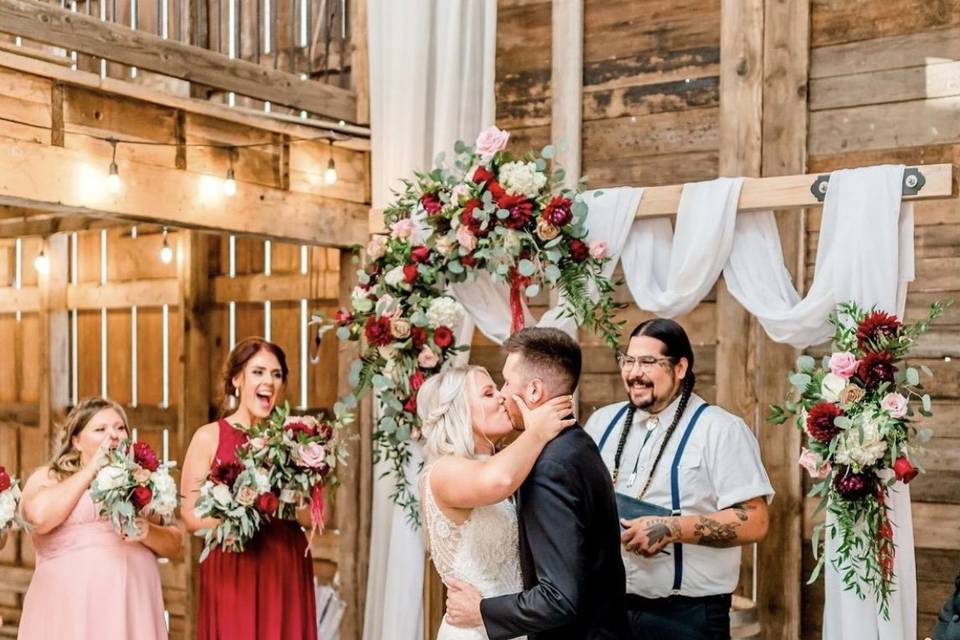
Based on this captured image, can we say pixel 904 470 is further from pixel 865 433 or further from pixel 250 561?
Result: pixel 250 561

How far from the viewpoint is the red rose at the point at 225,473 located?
13.5 feet

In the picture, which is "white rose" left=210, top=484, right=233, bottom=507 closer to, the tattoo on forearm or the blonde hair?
the blonde hair

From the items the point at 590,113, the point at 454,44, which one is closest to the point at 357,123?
the point at 454,44

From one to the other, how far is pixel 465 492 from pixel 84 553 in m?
1.96

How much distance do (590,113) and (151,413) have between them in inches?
144

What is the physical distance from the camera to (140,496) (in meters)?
4.00

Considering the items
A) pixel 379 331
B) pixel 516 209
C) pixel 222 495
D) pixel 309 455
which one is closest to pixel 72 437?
pixel 222 495

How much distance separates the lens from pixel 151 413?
7500mm

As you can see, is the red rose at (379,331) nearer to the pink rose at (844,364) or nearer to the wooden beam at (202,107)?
the wooden beam at (202,107)

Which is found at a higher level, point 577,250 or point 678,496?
point 577,250

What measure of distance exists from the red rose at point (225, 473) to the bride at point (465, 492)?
49.4 inches

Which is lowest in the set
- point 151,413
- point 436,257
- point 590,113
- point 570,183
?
point 151,413

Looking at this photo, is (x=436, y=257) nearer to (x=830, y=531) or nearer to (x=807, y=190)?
(x=807, y=190)

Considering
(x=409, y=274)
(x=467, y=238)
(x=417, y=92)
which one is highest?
(x=417, y=92)
